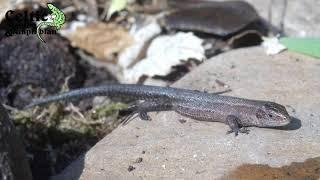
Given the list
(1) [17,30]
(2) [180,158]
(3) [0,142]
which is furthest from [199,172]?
(1) [17,30]

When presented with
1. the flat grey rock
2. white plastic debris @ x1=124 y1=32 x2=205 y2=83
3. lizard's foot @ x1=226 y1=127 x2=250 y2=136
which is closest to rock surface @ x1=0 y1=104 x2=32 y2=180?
the flat grey rock

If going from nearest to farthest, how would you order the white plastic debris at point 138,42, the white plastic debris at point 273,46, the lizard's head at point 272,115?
1. the lizard's head at point 272,115
2. the white plastic debris at point 273,46
3. the white plastic debris at point 138,42

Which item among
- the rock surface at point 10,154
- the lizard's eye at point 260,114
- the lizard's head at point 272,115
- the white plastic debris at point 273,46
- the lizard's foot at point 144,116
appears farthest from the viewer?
the white plastic debris at point 273,46

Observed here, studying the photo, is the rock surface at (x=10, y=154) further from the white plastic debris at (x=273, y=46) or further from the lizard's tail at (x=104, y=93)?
the white plastic debris at (x=273, y=46)

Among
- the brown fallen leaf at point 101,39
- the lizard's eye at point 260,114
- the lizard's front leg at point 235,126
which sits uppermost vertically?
the lizard's eye at point 260,114

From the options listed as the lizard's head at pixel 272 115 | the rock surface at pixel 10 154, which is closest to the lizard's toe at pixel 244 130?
the lizard's head at pixel 272 115

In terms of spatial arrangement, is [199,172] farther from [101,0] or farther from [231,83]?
[101,0]

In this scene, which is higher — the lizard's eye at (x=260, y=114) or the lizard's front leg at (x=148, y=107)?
the lizard's eye at (x=260, y=114)
